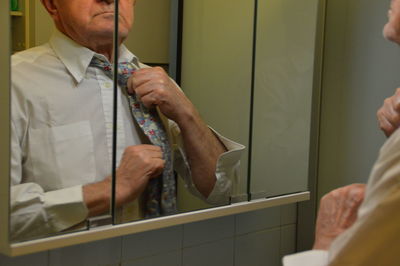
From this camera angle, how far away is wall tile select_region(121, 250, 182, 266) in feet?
4.96

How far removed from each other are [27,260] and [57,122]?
308 mm

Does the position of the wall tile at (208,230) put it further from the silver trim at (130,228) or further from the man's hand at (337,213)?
the man's hand at (337,213)

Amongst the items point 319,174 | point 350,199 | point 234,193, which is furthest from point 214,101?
point 350,199

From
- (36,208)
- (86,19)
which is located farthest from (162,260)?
(86,19)

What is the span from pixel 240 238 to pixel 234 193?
275 millimetres

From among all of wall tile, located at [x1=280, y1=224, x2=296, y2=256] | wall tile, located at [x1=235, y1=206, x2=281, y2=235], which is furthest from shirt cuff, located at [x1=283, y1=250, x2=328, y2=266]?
wall tile, located at [x1=280, y1=224, x2=296, y2=256]

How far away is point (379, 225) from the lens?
2.70 ft

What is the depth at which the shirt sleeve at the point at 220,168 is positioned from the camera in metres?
1.42

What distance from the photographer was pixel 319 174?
6.18ft

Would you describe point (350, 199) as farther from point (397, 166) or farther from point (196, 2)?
point (196, 2)

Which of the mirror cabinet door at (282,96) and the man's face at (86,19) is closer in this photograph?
the man's face at (86,19)

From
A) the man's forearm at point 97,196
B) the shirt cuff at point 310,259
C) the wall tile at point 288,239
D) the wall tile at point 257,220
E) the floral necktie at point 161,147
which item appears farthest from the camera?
the wall tile at point 288,239

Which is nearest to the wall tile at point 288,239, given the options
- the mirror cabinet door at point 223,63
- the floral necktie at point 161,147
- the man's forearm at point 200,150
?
the mirror cabinet door at point 223,63

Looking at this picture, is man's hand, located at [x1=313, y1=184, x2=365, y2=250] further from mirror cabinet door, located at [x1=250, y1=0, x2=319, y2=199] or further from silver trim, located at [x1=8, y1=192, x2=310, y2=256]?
mirror cabinet door, located at [x1=250, y1=0, x2=319, y2=199]
